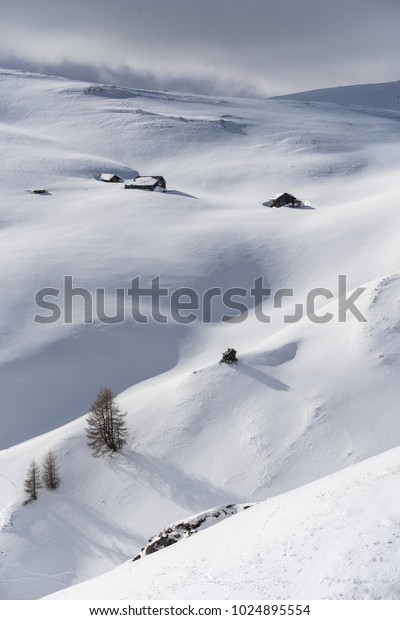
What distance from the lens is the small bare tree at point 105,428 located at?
26516 mm

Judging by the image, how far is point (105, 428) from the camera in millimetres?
26484

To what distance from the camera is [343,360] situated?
28859mm

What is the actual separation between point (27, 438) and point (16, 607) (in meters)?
14.4

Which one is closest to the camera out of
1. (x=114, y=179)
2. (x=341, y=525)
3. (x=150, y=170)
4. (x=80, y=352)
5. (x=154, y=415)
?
(x=341, y=525)

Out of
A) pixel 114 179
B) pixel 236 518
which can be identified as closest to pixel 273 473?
pixel 236 518

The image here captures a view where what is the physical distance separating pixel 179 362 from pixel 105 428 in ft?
29.5

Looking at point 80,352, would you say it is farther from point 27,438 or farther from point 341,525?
point 341,525

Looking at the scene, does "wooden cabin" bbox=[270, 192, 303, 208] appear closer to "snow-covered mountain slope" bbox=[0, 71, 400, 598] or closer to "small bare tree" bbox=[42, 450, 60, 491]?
"snow-covered mountain slope" bbox=[0, 71, 400, 598]

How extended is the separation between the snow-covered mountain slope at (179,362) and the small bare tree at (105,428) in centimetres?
58

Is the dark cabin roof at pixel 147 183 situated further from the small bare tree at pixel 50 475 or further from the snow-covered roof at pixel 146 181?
the small bare tree at pixel 50 475

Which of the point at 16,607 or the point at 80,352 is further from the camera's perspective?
the point at 80,352

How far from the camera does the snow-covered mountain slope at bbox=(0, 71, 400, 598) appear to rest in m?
23.3

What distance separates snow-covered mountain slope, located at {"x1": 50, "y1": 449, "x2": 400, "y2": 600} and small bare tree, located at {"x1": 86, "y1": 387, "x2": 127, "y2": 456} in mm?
10018

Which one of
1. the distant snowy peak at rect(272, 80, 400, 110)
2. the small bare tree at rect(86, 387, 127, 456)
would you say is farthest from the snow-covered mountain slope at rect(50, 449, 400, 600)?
the distant snowy peak at rect(272, 80, 400, 110)
